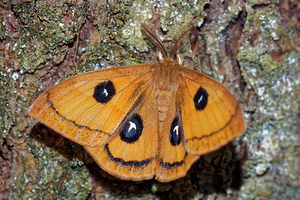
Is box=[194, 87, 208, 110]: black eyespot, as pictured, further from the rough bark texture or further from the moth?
the rough bark texture

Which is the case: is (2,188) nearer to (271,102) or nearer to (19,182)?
(19,182)

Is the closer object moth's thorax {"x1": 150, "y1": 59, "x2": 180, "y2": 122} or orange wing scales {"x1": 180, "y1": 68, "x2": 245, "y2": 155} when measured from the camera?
orange wing scales {"x1": 180, "y1": 68, "x2": 245, "y2": 155}

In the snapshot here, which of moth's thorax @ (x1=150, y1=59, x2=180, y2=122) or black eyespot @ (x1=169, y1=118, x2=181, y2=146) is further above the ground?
moth's thorax @ (x1=150, y1=59, x2=180, y2=122)

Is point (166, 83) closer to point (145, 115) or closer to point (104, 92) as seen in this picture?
point (145, 115)

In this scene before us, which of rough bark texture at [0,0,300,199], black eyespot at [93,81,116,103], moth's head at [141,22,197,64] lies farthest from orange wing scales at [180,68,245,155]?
black eyespot at [93,81,116,103]

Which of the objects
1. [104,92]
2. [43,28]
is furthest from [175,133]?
[43,28]

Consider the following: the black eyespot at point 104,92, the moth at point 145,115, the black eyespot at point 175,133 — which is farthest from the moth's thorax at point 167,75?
the black eyespot at point 104,92
